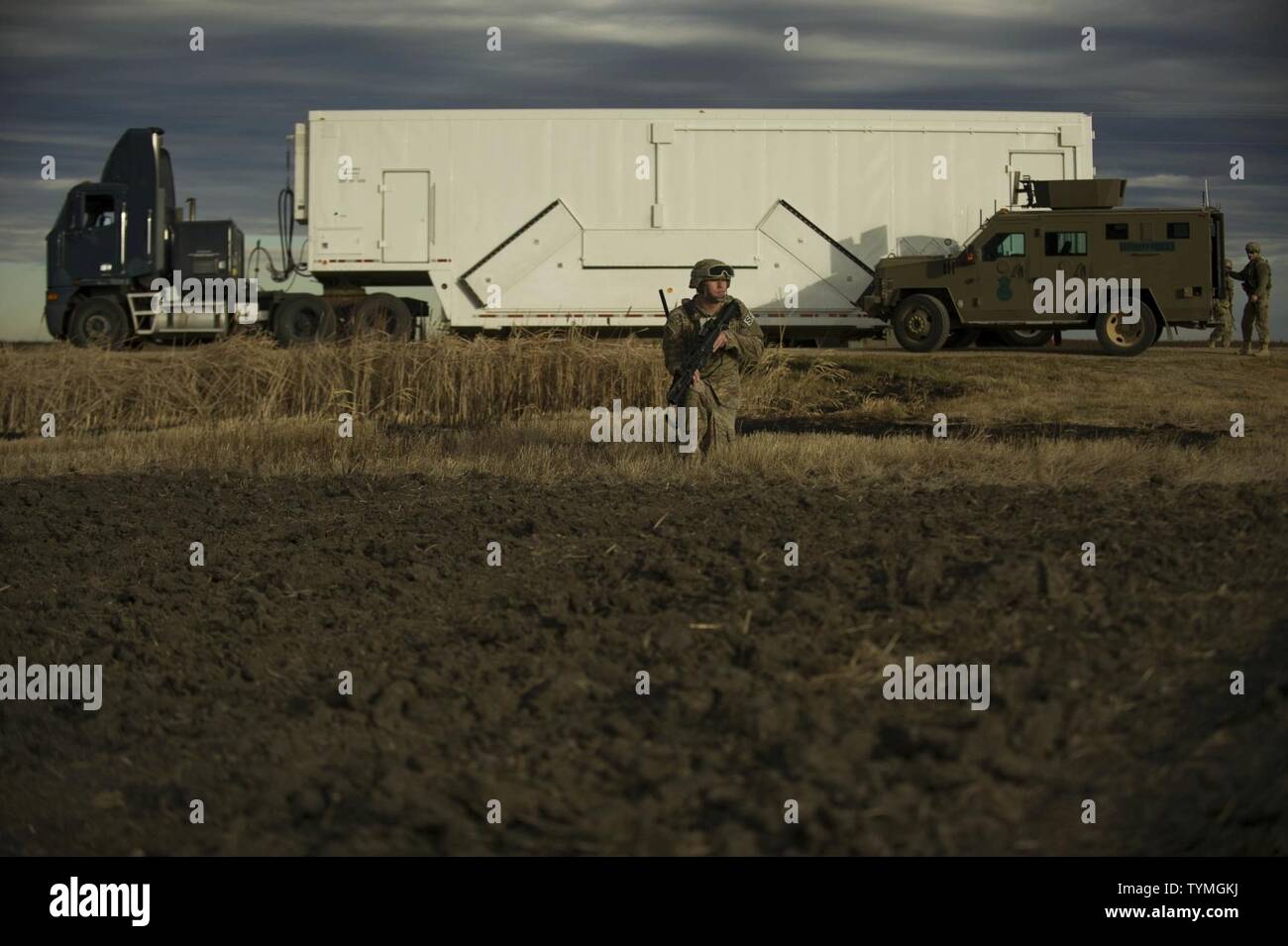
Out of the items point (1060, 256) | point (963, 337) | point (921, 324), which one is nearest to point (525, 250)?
point (921, 324)

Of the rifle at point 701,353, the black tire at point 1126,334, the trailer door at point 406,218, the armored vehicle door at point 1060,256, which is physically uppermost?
the trailer door at point 406,218

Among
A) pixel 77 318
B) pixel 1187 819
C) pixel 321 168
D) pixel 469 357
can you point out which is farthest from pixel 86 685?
pixel 77 318

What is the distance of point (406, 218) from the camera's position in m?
24.2

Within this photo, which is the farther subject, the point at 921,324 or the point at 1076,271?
the point at 921,324

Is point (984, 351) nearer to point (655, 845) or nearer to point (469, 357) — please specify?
point (469, 357)

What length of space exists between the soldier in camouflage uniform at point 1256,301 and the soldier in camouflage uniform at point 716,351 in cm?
1290

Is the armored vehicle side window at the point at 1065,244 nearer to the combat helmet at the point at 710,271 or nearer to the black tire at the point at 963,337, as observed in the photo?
the black tire at the point at 963,337

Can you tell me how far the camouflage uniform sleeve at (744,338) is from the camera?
12141 millimetres

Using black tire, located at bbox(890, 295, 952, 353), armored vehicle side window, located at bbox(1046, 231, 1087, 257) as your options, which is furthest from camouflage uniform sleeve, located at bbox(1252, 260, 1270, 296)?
black tire, located at bbox(890, 295, 952, 353)

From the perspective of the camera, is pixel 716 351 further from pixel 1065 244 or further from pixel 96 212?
pixel 96 212

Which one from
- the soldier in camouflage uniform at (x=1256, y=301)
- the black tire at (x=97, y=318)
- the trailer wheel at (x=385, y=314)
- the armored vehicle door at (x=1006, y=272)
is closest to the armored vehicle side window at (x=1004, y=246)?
the armored vehicle door at (x=1006, y=272)

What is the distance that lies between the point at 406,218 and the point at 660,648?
18.2 metres

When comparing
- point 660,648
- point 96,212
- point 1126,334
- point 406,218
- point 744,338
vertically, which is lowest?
point 660,648
